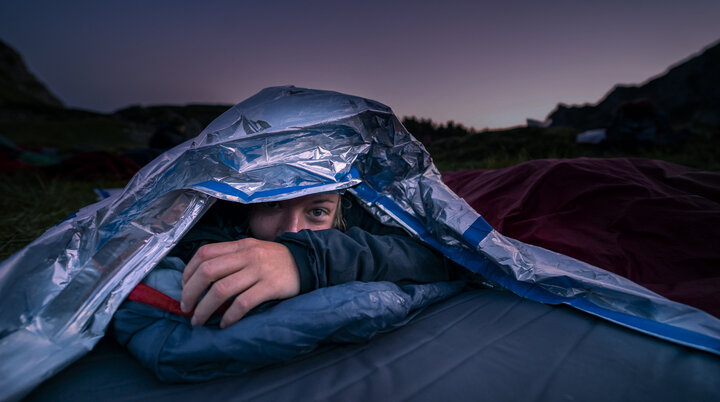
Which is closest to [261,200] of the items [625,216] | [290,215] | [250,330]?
[290,215]

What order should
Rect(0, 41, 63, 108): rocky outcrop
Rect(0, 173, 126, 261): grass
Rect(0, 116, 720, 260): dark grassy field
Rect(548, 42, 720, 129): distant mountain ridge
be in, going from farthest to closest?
Rect(0, 41, 63, 108): rocky outcrop
Rect(548, 42, 720, 129): distant mountain ridge
Rect(0, 116, 720, 260): dark grassy field
Rect(0, 173, 126, 261): grass

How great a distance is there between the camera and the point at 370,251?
78 centimetres

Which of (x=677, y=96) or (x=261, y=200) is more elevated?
(x=677, y=96)

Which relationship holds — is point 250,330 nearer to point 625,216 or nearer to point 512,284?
point 512,284

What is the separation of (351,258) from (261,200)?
1.02 feet

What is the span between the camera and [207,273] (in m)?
0.56

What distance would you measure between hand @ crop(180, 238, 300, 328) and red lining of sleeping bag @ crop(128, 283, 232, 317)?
0.13 ft

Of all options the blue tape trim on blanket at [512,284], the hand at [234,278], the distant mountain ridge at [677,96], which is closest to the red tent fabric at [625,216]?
the blue tape trim on blanket at [512,284]

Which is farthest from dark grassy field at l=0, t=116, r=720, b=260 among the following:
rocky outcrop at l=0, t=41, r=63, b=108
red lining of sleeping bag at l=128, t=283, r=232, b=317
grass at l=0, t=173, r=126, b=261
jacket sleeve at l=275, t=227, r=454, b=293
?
rocky outcrop at l=0, t=41, r=63, b=108

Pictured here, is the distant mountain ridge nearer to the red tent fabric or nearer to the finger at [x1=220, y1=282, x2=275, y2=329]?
the red tent fabric

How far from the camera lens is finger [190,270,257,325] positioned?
556mm

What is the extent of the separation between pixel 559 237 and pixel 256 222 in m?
1.06

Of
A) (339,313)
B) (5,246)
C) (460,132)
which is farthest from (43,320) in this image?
(460,132)

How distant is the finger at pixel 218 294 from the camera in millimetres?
556
